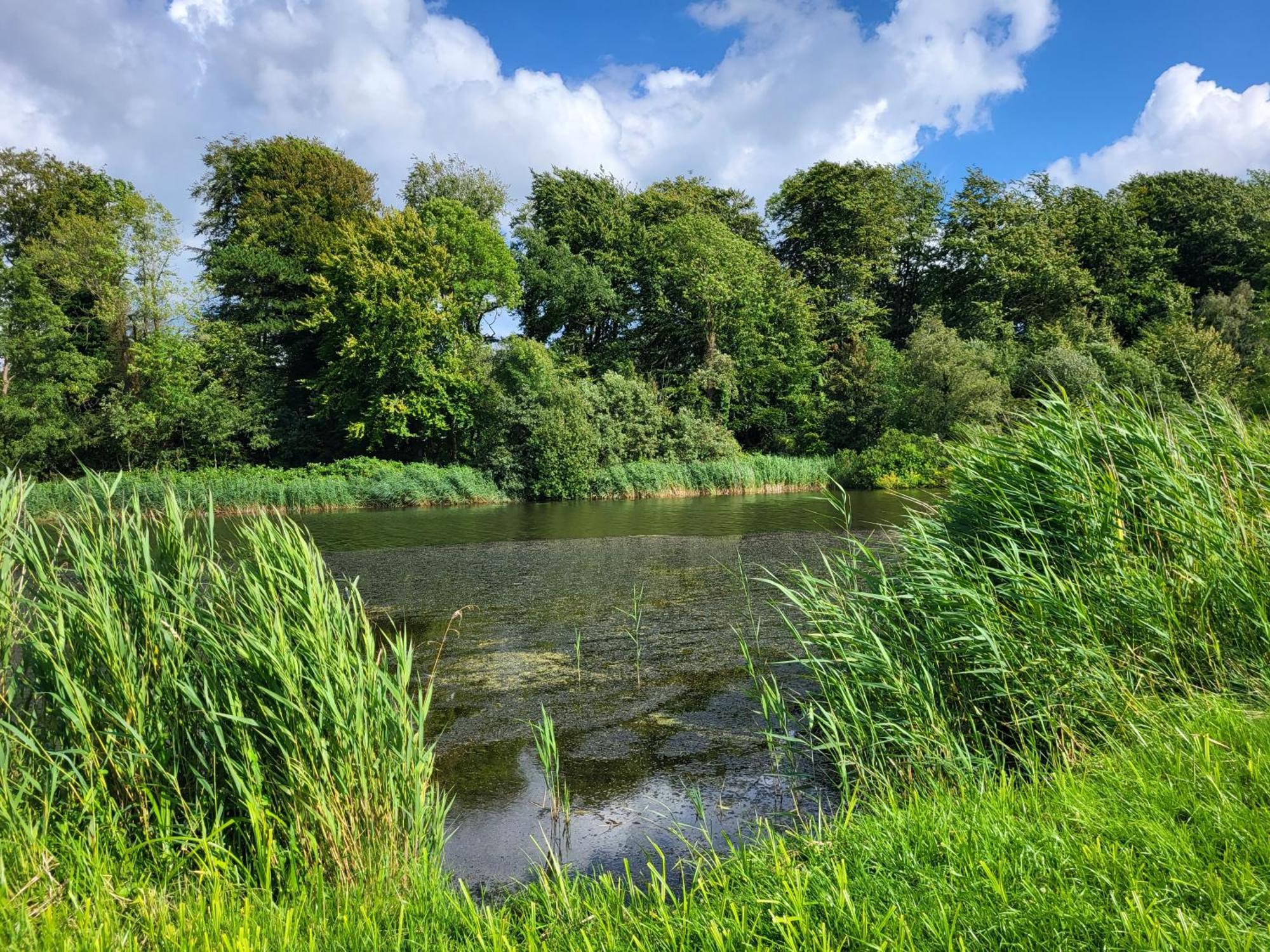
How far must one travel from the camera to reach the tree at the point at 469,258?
33188 millimetres

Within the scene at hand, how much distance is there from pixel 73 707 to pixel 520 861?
8.11 feet

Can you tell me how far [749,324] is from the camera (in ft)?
125

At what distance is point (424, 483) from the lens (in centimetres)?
2814

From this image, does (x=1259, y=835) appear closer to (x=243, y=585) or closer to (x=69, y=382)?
(x=243, y=585)

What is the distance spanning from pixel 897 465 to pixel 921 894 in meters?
29.8

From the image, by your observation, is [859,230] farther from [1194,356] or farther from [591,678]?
[591,678]

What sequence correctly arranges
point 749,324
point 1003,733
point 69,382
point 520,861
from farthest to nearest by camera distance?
point 749,324, point 69,382, point 1003,733, point 520,861

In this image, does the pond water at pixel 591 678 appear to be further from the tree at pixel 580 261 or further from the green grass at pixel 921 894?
the tree at pixel 580 261

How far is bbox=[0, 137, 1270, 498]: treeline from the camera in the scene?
30.5 m

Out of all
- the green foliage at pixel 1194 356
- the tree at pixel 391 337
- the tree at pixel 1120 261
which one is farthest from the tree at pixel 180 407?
the tree at pixel 1120 261

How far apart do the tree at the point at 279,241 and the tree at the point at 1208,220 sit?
43876 mm

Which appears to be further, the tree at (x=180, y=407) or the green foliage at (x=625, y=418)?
the green foliage at (x=625, y=418)

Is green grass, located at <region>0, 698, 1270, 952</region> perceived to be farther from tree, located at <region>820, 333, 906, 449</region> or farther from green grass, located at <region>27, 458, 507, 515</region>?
tree, located at <region>820, 333, 906, 449</region>

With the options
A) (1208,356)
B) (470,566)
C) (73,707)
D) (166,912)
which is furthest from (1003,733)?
(1208,356)
